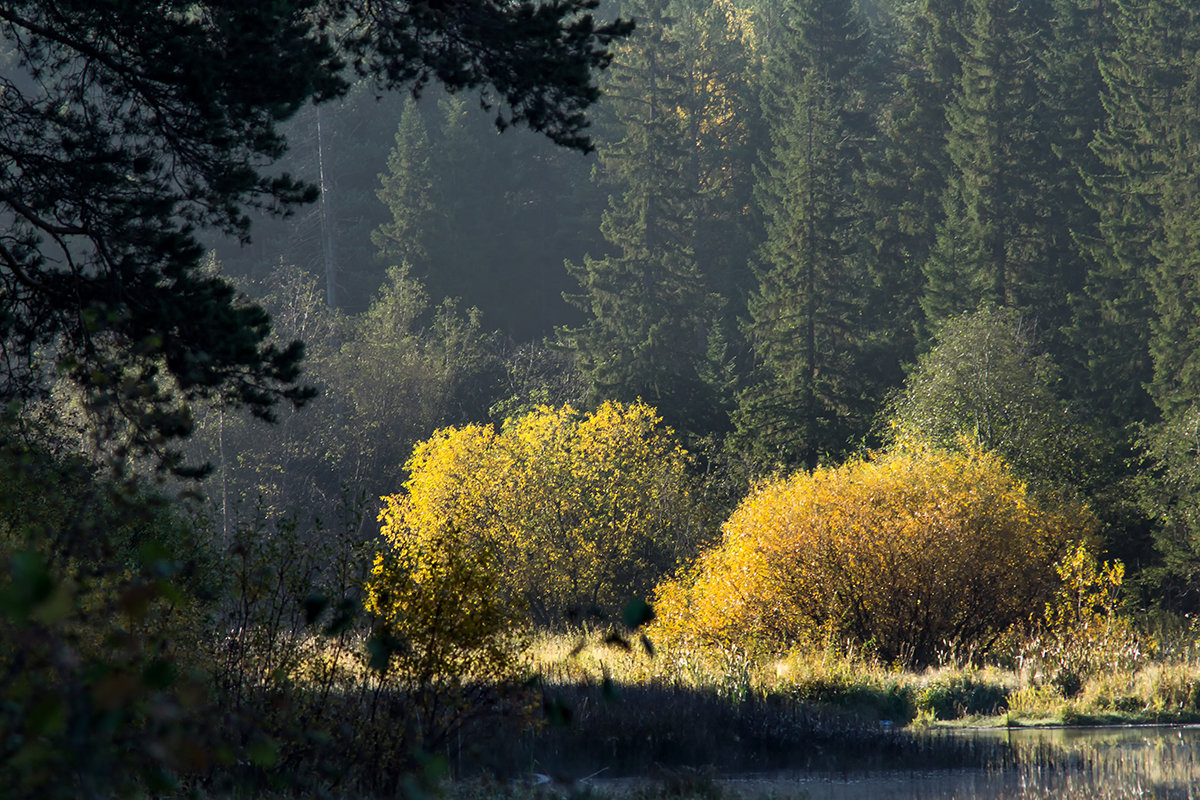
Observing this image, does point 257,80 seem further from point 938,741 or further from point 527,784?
point 938,741

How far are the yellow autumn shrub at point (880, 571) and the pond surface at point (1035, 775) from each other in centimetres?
490

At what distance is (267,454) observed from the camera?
3450 centimetres

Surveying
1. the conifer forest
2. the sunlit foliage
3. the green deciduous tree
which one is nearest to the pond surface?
the conifer forest

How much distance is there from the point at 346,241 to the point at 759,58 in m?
17.9

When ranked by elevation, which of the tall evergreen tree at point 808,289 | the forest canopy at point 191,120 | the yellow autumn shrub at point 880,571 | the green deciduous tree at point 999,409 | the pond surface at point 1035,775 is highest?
the tall evergreen tree at point 808,289

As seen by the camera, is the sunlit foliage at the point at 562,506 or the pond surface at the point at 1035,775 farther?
the sunlit foliage at the point at 562,506

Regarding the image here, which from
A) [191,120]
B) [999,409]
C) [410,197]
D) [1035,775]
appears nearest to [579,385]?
[410,197]

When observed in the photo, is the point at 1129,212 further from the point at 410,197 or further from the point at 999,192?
the point at 410,197

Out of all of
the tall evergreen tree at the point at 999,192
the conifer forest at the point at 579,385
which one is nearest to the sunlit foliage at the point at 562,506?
the conifer forest at the point at 579,385

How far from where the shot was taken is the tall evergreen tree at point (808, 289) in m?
32.7

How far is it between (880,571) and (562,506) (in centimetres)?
1061

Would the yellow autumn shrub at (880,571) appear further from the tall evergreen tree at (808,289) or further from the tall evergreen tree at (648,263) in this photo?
the tall evergreen tree at (648,263)

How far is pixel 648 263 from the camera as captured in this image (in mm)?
38500

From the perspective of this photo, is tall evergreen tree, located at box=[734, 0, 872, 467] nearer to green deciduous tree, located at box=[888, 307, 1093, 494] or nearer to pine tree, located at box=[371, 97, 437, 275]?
green deciduous tree, located at box=[888, 307, 1093, 494]
